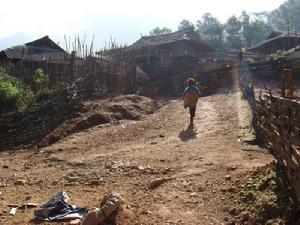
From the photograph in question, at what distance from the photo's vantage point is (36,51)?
3209 cm

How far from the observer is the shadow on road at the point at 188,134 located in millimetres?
11435

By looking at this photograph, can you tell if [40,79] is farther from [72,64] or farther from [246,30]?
[246,30]

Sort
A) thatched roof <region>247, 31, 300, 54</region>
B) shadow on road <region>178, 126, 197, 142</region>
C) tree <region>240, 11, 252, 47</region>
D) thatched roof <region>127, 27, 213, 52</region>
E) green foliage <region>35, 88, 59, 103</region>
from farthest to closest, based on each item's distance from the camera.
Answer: tree <region>240, 11, 252, 47</region>, thatched roof <region>247, 31, 300, 54</region>, thatched roof <region>127, 27, 213, 52</region>, green foliage <region>35, 88, 59, 103</region>, shadow on road <region>178, 126, 197, 142</region>

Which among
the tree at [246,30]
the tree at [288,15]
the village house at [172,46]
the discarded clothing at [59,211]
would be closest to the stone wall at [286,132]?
the discarded clothing at [59,211]

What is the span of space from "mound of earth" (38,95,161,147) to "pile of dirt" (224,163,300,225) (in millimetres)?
7319

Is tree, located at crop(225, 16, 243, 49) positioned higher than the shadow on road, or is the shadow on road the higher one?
tree, located at crop(225, 16, 243, 49)

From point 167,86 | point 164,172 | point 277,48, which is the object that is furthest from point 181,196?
point 277,48

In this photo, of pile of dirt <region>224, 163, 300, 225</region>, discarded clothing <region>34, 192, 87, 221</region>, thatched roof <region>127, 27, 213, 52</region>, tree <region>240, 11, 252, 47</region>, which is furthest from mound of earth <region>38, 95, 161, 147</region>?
tree <region>240, 11, 252, 47</region>

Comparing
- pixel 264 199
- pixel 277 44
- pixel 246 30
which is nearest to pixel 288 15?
pixel 246 30

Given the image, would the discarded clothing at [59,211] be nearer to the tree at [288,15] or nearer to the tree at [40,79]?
the tree at [40,79]

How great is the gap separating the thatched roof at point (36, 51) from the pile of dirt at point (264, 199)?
2321 centimetres

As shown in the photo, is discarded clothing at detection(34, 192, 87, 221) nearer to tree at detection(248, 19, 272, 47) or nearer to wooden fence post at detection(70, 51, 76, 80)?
wooden fence post at detection(70, 51, 76, 80)

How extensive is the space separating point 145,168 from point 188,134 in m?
3.39

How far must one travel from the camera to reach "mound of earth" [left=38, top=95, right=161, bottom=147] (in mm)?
13211
